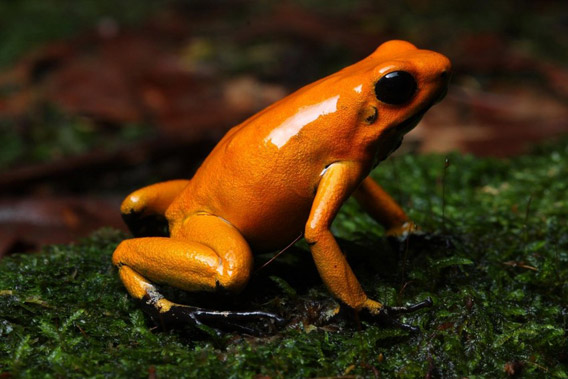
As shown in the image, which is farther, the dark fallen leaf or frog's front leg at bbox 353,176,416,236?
the dark fallen leaf

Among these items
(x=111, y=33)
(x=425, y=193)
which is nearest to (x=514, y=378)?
(x=425, y=193)

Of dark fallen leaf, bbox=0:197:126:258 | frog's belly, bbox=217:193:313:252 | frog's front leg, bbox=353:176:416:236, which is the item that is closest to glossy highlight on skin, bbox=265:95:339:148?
frog's belly, bbox=217:193:313:252

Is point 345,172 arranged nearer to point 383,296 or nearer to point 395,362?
point 383,296

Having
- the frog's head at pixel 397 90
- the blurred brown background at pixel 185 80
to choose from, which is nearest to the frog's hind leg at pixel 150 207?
the frog's head at pixel 397 90

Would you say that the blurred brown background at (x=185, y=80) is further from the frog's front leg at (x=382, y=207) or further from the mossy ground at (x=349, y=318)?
the frog's front leg at (x=382, y=207)

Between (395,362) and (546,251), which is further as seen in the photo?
(546,251)

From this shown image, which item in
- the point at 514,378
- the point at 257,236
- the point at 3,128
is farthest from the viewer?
the point at 3,128

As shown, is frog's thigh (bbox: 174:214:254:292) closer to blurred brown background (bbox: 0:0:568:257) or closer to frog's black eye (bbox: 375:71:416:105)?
frog's black eye (bbox: 375:71:416:105)
